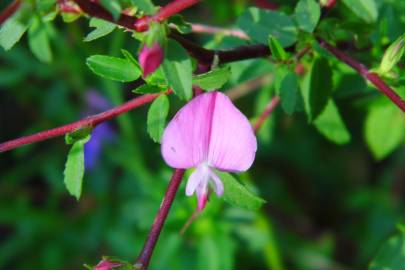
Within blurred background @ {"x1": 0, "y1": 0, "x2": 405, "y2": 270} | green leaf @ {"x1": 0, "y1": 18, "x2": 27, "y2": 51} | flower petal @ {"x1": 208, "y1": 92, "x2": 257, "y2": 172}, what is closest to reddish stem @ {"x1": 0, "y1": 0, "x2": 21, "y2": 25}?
green leaf @ {"x1": 0, "y1": 18, "x2": 27, "y2": 51}

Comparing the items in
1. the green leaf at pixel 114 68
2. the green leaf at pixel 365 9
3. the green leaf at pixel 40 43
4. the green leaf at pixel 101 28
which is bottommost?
the green leaf at pixel 40 43

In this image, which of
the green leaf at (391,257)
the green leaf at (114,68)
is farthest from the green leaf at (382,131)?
the green leaf at (114,68)

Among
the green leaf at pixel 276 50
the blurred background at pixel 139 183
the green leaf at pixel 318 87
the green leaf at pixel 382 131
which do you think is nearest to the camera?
the green leaf at pixel 276 50

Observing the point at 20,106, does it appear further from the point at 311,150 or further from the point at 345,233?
the point at 345,233

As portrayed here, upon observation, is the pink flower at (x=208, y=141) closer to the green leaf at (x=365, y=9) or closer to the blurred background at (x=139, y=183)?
the green leaf at (x=365, y=9)

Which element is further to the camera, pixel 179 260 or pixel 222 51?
pixel 179 260

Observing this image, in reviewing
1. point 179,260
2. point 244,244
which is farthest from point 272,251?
point 179,260

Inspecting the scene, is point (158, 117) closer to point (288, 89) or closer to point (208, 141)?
point (208, 141)
